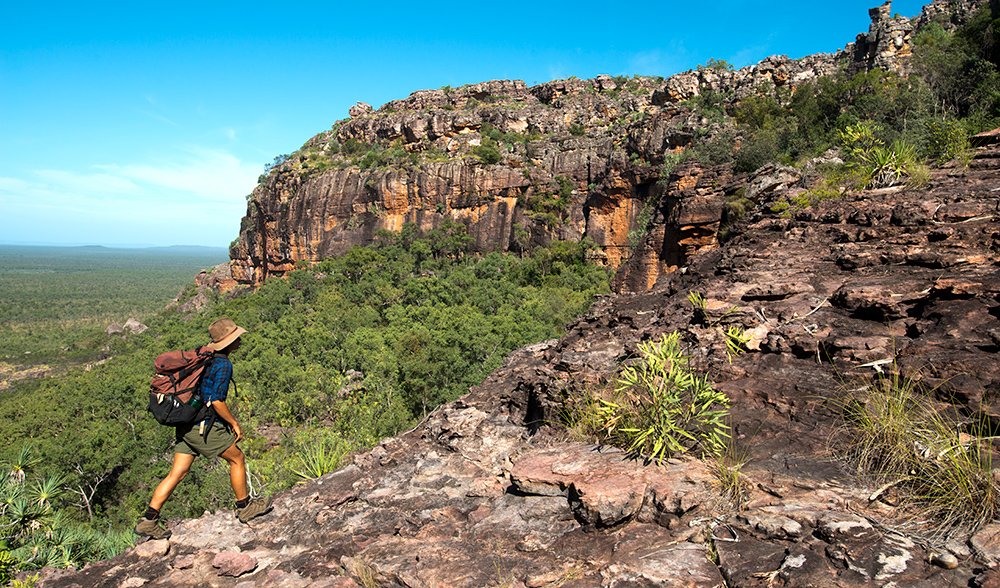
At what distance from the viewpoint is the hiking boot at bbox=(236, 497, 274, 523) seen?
3921 mm

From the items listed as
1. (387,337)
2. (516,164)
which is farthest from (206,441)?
(516,164)

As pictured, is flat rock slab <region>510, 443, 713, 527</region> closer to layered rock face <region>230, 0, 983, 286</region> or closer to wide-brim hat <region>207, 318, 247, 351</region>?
wide-brim hat <region>207, 318, 247, 351</region>

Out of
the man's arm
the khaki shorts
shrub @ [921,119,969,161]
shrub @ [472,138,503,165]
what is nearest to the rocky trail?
the khaki shorts

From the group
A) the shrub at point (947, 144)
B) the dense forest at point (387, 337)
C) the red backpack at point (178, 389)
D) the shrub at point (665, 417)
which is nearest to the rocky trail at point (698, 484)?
the shrub at point (665, 417)

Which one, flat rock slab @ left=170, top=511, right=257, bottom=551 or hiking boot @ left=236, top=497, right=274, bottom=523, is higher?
hiking boot @ left=236, top=497, right=274, bottom=523

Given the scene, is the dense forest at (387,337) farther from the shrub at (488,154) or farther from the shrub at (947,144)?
the shrub at (488,154)

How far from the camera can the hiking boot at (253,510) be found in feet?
12.9

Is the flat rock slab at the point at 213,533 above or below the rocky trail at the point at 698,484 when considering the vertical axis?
below

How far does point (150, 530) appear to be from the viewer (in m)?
3.79

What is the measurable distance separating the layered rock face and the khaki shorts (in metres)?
22.5

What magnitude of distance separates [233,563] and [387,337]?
A: 79.0 feet

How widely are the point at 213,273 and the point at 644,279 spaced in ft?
186

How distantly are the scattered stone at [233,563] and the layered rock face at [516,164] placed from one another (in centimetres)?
2311

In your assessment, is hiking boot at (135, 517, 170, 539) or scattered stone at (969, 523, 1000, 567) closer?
scattered stone at (969, 523, 1000, 567)
